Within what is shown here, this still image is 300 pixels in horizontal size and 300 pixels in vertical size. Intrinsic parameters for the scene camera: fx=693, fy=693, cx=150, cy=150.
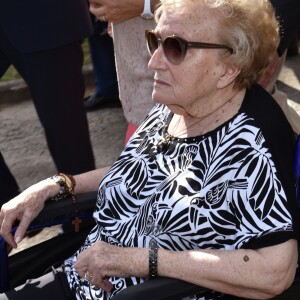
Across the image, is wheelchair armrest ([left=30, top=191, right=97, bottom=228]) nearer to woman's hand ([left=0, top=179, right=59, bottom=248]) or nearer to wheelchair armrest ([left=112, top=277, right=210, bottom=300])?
woman's hand ([left=0, top=179, right=59, bottom=248])

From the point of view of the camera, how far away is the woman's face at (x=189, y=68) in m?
2.05

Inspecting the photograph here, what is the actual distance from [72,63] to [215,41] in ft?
4.87

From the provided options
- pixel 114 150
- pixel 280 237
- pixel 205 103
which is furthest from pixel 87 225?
pixel 114 150

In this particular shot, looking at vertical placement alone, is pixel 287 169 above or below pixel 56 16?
below

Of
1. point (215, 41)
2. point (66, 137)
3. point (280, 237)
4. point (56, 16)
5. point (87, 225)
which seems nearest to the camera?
point (280, 237)

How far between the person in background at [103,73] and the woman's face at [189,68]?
328cm

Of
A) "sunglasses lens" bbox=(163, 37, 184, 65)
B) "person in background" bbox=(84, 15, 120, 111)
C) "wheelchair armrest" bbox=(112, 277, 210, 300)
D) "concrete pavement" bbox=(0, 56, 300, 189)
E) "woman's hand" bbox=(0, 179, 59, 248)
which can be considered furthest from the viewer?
"person in background" bbox=(84, 15, 120, 111)

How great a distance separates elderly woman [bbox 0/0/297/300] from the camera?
6.30 feet

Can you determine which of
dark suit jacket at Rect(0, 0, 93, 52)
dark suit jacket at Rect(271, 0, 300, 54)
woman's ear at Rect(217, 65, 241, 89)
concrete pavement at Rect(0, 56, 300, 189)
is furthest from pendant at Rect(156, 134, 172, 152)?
concrete pavement at Rect(0, 56, 300, 189)

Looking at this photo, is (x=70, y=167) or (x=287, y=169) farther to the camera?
(x=70, y=167)

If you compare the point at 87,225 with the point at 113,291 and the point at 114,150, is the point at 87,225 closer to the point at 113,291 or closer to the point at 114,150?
the point at 113,291

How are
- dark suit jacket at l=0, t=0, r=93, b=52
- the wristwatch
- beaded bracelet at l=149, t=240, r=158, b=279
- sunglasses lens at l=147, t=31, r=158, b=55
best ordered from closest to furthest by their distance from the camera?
beaded bracelet at l=149, t=240, r=158, b=279, sunglasses lens at l=147, t=31, r=158, b=55, the wristwatch, dark suit jacket at l=0, t=0, r=93, b=52

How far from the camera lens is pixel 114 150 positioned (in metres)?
4.74

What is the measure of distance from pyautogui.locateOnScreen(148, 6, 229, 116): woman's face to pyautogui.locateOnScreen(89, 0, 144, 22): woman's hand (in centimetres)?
46
